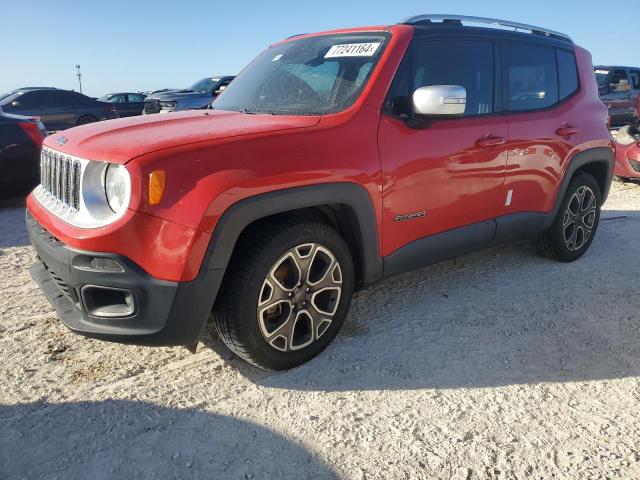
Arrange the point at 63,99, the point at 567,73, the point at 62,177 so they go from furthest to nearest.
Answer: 1. the point at 63,99
2. the point at 567,73
3. the point at 62,177

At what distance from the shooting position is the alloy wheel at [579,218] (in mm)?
4238

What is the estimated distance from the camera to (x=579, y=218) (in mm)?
4332

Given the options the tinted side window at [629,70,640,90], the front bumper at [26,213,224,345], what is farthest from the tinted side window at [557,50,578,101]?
the tinted side window at [629,70,640,90]

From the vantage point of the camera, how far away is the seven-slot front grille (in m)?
2.40

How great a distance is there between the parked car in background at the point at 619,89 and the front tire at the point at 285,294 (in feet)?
46.3

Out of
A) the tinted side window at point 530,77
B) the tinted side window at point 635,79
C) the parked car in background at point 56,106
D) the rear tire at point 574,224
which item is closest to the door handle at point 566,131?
the tinted side window at point 530,77

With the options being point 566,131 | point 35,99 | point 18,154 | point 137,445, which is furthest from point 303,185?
point 35,99

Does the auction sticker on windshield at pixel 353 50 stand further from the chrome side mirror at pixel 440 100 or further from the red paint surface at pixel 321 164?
the chrome side mirror at pixel 440 100

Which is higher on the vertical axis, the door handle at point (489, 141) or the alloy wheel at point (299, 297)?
the door handle at point (489, 141)

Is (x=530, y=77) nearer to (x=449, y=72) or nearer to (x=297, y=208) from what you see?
(x=449, y=72)

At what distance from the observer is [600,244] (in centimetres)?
488

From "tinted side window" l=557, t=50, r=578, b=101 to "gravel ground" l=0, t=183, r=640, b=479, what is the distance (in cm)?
166

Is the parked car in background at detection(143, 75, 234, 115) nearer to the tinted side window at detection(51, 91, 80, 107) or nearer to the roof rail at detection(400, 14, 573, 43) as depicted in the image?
the tinted side window at detection(51, 91, 80, 107)

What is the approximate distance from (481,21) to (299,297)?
2345 mm
